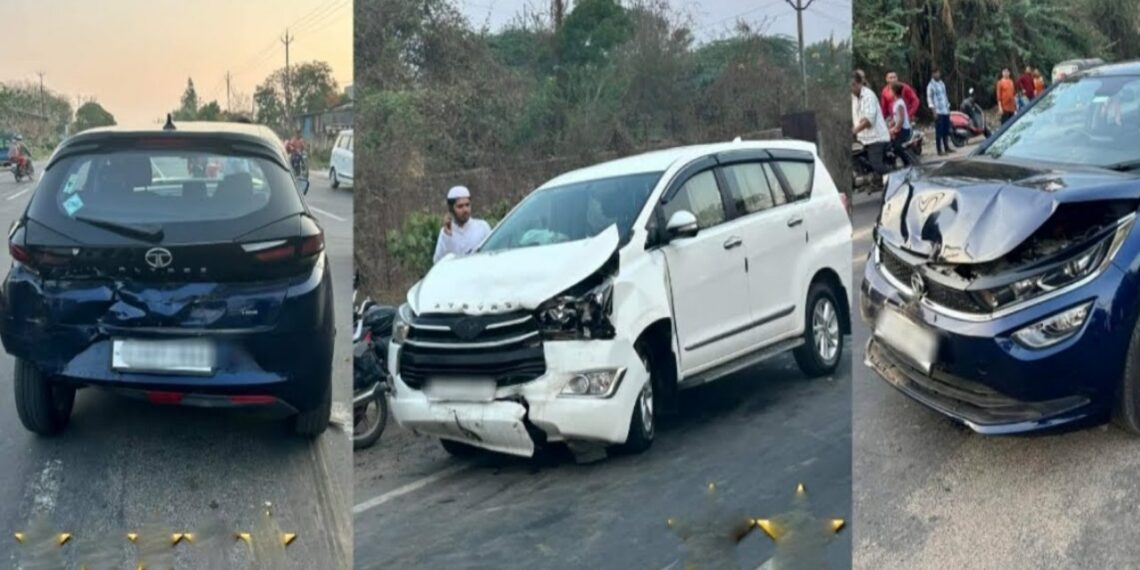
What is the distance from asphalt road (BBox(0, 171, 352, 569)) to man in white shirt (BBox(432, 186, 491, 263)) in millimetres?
231

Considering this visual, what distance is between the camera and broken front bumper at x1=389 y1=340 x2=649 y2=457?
2729mm

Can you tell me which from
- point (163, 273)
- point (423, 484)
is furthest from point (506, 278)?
point (163, 273)

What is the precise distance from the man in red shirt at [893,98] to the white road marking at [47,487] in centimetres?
236

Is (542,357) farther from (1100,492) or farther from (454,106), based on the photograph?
(1100,492)

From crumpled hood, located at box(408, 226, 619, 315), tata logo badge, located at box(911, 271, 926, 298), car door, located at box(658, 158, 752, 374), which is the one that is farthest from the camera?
tata logo badge, located at box(911, 271, 926, 298)

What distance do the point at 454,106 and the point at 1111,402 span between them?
1.79m

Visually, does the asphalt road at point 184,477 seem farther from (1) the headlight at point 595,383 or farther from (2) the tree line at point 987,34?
(2) the tree line at point 987,34

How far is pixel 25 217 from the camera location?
2.77 meters

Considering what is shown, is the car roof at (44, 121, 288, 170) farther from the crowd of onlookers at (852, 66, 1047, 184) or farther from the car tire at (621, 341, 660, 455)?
the crowd of onlookers at (852, 66, 1047, 184)

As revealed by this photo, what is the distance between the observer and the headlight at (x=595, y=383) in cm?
274

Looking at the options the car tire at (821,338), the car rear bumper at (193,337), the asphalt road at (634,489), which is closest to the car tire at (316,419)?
the car rear bumper at (193,337)

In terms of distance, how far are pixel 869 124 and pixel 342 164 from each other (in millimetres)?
1420

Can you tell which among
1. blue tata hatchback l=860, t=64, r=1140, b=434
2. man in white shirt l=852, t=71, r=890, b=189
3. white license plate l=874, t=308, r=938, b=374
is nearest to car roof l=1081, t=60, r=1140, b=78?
blue tata hatchback l=860, t=64, r=1140, b=434

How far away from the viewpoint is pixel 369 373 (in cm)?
281
